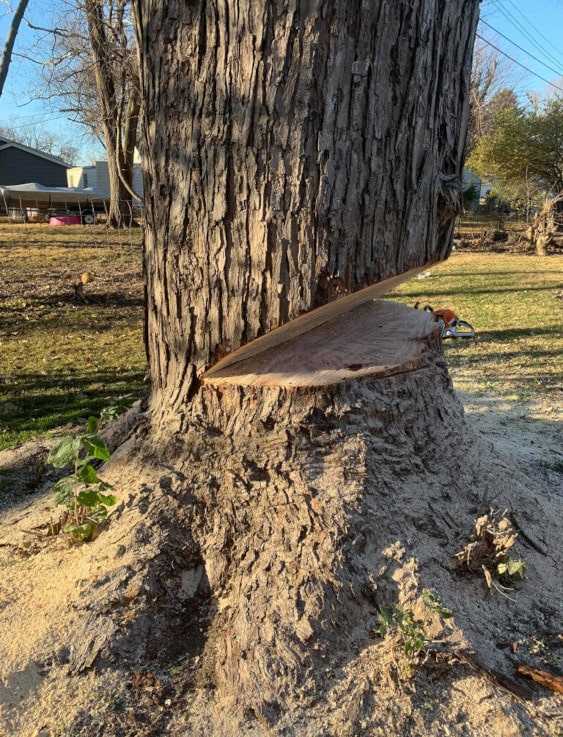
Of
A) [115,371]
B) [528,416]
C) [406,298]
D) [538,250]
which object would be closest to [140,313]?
[115,371]

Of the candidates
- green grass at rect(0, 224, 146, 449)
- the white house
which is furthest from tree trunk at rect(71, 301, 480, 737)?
the white house

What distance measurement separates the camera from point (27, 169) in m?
36.8

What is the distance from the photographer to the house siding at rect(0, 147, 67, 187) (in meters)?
36.0

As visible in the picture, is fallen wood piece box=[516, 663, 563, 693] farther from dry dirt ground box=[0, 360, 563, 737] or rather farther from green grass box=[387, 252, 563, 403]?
green grass box=[387, 252, 563, 403]

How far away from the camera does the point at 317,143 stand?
5.86ft

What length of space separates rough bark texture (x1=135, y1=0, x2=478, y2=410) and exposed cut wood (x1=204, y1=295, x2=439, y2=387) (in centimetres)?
11

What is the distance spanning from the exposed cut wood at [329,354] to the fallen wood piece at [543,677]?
1.00 m

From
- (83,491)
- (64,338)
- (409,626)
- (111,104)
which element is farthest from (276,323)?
(111,104)

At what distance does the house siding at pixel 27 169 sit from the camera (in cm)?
3603

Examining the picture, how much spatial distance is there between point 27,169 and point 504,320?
3694 cm

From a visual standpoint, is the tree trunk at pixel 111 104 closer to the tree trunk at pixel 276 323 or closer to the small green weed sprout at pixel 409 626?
the tree trunk at pixel 276 323

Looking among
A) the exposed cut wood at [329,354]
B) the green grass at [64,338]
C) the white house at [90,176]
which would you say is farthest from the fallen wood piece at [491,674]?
the white house at [90,176]

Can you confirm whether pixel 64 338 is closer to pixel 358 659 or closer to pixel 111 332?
pixel 111 332

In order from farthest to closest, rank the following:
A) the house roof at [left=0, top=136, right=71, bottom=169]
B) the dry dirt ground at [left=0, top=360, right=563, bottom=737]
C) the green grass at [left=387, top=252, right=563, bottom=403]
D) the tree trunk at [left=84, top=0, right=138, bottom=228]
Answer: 1. the house roof at [left=0, top=136, right=71, bottom=169]
2. the tree trunk at [left=84, top=0, right=138, bottom=228]
3. the green grass at [left=387, top=252, right=563, bottom=403]
4. the dry dirt ground at [left=0, top=360, right=563, bottom=737]
